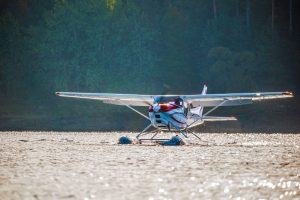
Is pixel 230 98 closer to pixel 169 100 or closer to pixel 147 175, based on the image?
pixel 169 100

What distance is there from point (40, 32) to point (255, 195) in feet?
157

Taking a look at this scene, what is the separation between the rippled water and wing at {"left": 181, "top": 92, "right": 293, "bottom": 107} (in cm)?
671

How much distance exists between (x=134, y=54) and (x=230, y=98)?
96.6 feet

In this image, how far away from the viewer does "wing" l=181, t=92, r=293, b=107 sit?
83.6 feet

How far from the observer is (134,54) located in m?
55.4

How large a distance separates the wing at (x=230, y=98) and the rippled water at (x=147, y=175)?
6.71 metres

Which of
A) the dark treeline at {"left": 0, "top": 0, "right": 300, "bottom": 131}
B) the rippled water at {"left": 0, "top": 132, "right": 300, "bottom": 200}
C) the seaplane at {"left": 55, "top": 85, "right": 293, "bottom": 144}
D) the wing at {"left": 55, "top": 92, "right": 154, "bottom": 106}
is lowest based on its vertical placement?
the rippled water at {"left": 0, "top": 132, "right": 300, "bottom": 200}

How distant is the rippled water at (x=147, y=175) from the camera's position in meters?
10.9

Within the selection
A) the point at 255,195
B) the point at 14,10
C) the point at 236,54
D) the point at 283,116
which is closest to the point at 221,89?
the point at 236,54

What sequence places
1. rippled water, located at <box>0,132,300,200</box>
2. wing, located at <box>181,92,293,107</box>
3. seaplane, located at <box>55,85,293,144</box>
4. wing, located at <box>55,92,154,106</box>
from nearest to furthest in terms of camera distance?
1. rippled water, located at <box>0,132,300,200</box>
2. seaplane, located at <box>55,85,293,144</box>
3. wing, located at <box>181,92,293,107</box>
4. wing, located at <box>55,92,154,106</box>

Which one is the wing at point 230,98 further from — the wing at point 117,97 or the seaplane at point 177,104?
the wing at point 117,97

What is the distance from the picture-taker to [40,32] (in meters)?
57.4

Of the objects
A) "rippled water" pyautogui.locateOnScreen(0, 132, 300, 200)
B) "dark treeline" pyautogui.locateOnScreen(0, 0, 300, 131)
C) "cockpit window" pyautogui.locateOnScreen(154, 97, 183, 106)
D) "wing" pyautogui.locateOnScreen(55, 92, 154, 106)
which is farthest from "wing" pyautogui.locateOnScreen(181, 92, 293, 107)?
"dark treeline" pyautogui.locateOnScreen(0, 0, 300, 131)

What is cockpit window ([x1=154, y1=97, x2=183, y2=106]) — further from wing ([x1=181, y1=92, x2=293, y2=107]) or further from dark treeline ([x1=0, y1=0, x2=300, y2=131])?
dark treeline ([x1=0, y1=0, x2=300, y2=131])
